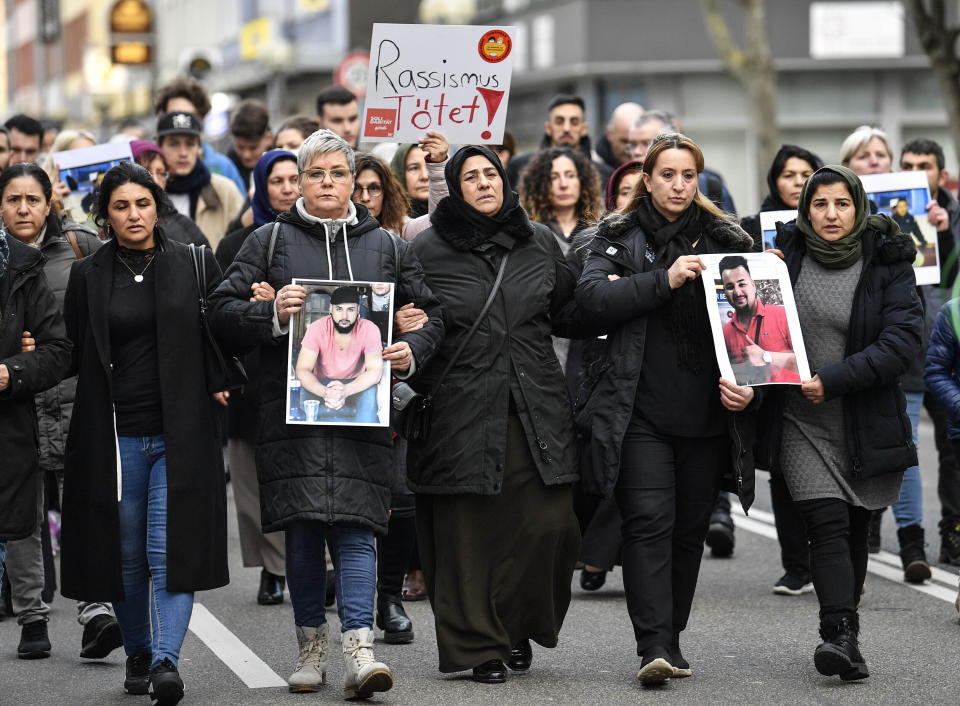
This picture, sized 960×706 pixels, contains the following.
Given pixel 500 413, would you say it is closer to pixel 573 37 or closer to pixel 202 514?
pixel 202 514

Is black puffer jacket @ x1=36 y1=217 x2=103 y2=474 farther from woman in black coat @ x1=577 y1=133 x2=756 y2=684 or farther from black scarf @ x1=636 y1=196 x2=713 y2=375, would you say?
black scarf @ x1=636 y1=196 x2=713 y2=375

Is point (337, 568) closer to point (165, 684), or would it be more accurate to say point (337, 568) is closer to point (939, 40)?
point (165, 684)

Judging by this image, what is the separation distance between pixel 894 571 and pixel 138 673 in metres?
4.32

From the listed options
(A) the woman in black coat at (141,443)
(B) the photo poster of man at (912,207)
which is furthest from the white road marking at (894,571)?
(A) the woman in black coat at (141,443)

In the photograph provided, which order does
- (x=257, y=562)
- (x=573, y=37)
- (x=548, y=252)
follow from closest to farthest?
(x=548, y=252), (x=257, y=562), (x=573, y=37)

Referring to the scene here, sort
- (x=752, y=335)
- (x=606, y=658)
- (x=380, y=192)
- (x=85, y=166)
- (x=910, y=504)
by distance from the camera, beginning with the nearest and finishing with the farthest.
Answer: (x=752, y=335)
(x=606, y=658)
(x=380, y=192)
(x=910, y=504)
(x=85, y=166)

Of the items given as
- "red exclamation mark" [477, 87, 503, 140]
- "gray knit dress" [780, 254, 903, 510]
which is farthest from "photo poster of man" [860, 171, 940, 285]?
"gray knit dress" [780, 254, 903, 510]

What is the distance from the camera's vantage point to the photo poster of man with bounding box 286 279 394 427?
23.0 feet

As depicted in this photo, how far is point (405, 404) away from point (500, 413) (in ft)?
1.39

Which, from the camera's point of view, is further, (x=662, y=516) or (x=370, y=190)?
(x=370, y=190)

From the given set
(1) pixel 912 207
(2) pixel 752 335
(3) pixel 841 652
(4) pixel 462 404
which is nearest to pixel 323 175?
(4) pixel 462 404

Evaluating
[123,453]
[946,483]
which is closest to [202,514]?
[123,453]

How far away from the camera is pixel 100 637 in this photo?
7.93m

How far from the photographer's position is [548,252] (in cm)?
750
